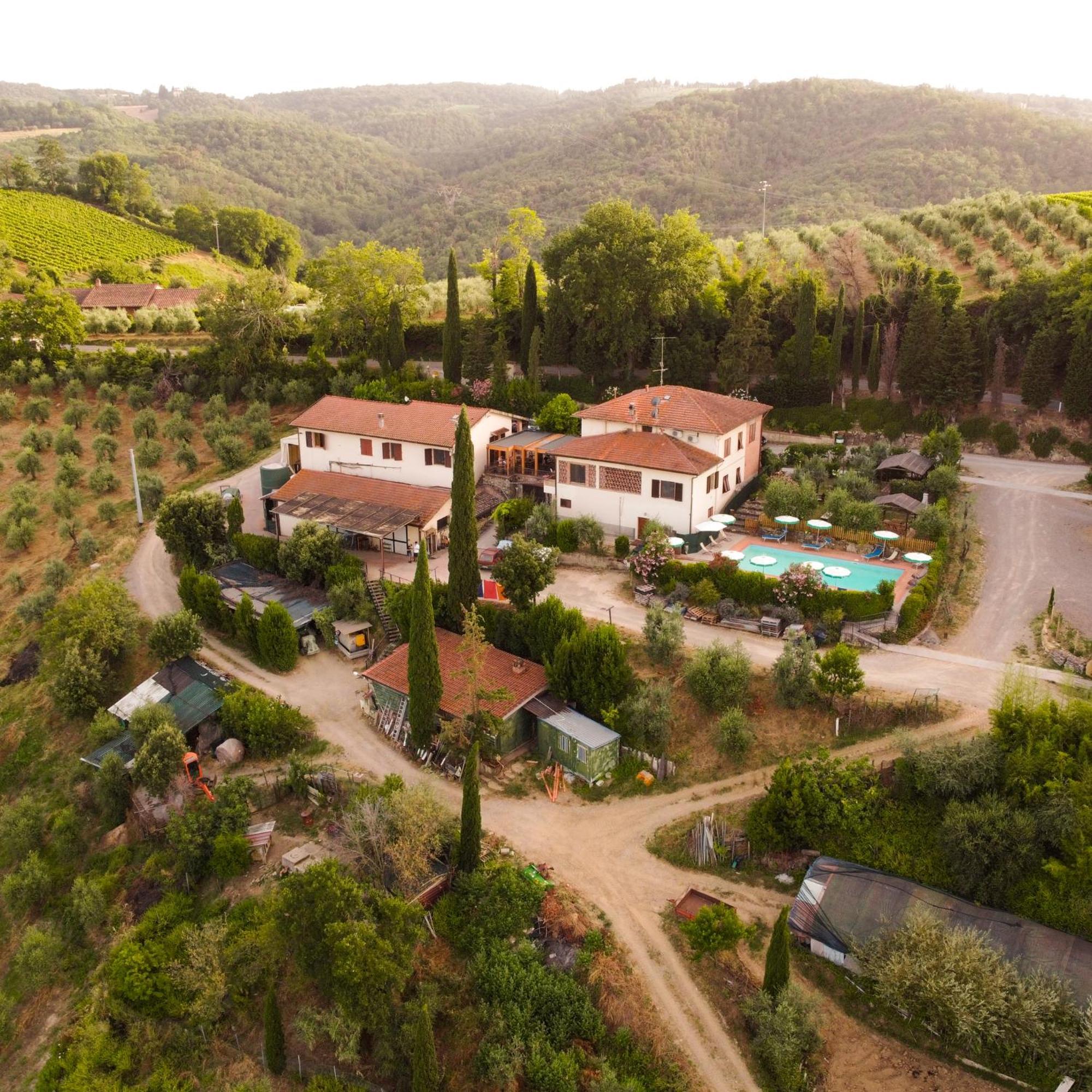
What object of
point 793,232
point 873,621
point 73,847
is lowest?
point 73,847

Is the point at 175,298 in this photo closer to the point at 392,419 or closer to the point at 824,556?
the point at 392,419

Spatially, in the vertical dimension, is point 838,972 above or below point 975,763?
below

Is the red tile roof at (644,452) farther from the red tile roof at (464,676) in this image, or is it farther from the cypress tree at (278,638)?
the cypress tree at (278,638)

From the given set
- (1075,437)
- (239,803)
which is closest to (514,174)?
(1075,437)

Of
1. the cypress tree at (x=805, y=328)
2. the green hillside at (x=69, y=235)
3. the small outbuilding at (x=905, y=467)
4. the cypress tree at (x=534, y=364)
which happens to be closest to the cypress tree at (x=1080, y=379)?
the small outbuilding at (x=905, y=467)

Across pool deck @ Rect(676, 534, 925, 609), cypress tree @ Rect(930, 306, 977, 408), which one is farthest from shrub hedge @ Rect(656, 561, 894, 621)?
cypress tree @ Rect(930, 306, 977, 408)

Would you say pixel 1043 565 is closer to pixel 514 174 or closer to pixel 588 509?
pixel 588 509

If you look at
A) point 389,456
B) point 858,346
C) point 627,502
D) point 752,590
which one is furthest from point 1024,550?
point 389,456
